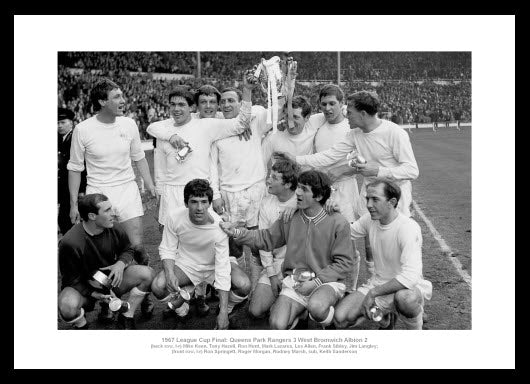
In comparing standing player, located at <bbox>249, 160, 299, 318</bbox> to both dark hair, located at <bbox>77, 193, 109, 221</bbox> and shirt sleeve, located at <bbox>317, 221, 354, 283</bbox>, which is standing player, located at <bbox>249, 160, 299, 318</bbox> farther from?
dark hair, located at <bbox>77, 193, 109, 221</bbox>

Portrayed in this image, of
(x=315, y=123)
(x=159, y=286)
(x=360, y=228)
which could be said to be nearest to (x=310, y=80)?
(x=315, y=123)

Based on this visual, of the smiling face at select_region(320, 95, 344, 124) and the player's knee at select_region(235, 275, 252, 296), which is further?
the smiling face at select_region(320, 95, 344, 124)

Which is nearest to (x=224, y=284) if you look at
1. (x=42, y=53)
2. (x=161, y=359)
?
(x=161, y=359)

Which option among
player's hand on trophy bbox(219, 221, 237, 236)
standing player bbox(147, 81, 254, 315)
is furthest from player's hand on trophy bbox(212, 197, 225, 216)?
player's hand on trophy bbox(219, 221, 237, 236)

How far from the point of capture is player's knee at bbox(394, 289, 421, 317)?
14.7 ft

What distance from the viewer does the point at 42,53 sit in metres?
4.98

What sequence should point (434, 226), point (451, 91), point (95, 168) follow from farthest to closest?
point (451, 91)
point (434, 226)
point (95, 168)

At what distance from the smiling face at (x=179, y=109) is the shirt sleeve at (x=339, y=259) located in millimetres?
1906

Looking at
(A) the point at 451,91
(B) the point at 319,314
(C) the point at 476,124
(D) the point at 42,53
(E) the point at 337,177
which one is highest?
(A) the point at 451,91

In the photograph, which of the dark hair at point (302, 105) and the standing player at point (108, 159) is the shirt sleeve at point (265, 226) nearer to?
the dark hair at point (302, 105)

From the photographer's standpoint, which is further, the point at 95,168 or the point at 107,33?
the point at 95,168

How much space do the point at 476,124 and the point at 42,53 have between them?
3.67 metres

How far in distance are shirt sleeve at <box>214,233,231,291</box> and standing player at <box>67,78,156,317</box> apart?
841 millimetres

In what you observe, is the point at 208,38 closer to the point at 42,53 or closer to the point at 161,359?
the point at 42,53
